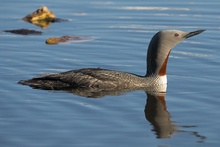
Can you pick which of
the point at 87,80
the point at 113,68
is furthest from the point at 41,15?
the point at 87,80

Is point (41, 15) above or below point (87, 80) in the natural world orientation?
above

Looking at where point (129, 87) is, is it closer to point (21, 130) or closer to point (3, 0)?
point (21, 130)

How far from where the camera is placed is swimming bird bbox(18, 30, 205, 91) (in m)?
14.2

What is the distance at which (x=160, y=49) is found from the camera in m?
14.4

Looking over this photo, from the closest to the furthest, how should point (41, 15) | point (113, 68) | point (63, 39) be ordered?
point (113, 68)
point (63, 39)
point (41, 15)

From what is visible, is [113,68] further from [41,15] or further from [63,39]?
[41,15]

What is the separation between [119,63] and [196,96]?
110 inches

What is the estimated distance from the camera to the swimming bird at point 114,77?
46.5 feet

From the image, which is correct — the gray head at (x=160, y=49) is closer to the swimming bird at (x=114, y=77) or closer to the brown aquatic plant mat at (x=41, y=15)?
the swimming bird at (x=114, y=77)

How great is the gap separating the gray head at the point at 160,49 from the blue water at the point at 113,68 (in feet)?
1.38

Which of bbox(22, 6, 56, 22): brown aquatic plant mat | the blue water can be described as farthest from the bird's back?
bbox(22, 6, 56, 22): brown aquatic plant mat

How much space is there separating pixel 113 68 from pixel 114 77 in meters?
1.43

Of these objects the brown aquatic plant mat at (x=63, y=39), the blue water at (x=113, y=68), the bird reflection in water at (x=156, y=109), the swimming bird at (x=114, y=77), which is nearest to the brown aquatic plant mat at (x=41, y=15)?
the blue water at (x=113, y=68)

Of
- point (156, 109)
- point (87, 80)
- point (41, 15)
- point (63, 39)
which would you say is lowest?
point (156, 109)
